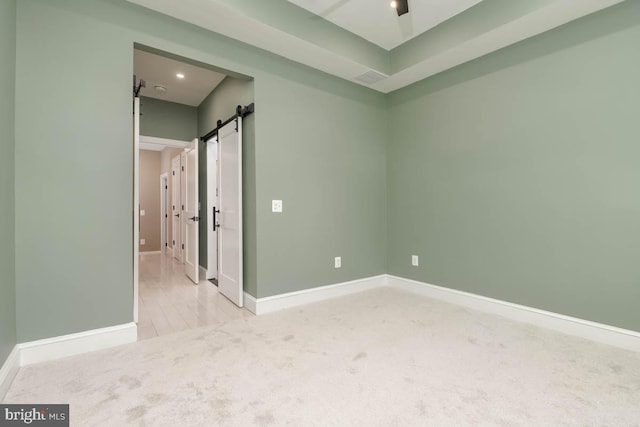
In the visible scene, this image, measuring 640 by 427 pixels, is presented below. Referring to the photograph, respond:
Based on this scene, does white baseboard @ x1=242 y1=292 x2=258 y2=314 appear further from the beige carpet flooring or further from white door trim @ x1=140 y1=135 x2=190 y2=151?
white door trim @ x1=140 y1=135 x2=190 y2=151

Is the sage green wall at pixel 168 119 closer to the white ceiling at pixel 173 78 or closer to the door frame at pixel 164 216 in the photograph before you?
the white ceiling at pixel 173 78

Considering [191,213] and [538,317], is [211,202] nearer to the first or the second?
[191,213]

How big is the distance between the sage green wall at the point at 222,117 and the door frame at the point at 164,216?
2798mm

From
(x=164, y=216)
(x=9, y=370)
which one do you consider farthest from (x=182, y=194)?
(x=9, y=370)

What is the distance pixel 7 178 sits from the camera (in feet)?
6.08

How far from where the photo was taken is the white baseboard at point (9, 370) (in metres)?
1.69

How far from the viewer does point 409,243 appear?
389 centimetres

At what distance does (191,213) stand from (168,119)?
1.67 m

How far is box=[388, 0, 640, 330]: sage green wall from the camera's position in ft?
7.67

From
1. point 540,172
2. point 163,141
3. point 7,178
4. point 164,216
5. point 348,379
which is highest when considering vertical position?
point 163,141

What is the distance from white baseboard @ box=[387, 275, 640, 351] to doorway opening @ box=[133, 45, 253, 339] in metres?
Result: 2.27

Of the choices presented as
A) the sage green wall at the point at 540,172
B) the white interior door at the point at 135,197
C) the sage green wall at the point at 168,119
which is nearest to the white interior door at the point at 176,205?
the sage green wall at the point at 168,119

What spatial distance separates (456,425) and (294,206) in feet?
7.83

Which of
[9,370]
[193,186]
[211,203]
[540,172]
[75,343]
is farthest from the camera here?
[211,203]
